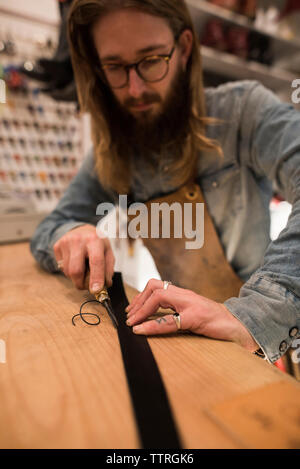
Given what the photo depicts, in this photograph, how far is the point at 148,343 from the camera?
1.38ft

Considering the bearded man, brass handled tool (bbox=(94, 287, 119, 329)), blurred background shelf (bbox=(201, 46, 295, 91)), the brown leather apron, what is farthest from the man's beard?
blurred background shelf (bbox=(201, 46, 295, 91))

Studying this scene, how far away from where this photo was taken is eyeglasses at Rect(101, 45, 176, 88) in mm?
726

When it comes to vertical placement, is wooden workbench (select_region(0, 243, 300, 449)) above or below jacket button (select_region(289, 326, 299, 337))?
above

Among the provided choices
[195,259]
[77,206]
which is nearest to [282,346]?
[195,259]

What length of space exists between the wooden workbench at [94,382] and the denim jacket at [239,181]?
0.69 ft

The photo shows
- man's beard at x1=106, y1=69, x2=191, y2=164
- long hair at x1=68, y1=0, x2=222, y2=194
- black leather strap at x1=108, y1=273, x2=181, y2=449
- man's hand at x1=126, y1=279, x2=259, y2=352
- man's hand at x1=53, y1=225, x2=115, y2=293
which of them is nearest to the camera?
black leather strap at x1=108, y1=273, x2=181, y2=449

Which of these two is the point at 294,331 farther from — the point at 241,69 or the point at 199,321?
the point at 241,69

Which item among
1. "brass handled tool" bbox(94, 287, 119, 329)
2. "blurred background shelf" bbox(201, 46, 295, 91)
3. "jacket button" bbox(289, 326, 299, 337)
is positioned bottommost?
"brass handled tool" bbox(94, 287, 119, 329)

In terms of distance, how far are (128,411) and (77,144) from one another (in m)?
1.69

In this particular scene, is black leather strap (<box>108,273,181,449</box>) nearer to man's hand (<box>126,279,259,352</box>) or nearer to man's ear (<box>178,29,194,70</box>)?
man's hand (<box>126,279,259,352</box>)

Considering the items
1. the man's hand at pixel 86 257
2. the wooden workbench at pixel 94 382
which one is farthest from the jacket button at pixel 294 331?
the man's hand at pixel 86 257

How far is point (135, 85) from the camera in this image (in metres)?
0.75

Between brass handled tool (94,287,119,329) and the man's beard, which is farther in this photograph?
the man's beard

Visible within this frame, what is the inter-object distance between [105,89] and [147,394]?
87 cm
